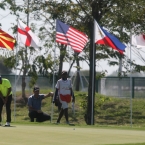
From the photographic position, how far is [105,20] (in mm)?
28000

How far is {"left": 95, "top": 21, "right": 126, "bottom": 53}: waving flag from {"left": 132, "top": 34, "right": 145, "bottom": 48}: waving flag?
2.02 m

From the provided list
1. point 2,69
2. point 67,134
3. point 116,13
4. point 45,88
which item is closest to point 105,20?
point 116,13

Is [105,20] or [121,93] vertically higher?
A: [105,20]

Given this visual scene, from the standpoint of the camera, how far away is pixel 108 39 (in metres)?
23.8

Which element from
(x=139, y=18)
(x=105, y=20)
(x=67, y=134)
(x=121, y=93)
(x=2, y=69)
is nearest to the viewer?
(x=67, y=134)

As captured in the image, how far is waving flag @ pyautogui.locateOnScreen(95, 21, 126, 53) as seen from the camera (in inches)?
923

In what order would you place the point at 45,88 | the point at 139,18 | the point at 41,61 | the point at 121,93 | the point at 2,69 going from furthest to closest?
the point at 2,69 < the point at 45,88 < the point at 121,93 < the point at 41,61 < the point at 139,18

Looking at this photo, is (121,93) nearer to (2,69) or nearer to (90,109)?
(90,109)

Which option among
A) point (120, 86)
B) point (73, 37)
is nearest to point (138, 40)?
point (73, 37)

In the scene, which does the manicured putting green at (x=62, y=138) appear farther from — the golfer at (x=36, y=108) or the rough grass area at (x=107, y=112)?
the rough grass area at (x=107, y=112)

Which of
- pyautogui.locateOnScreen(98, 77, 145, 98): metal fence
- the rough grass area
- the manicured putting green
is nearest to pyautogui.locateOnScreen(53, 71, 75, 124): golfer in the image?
the manicured putting green

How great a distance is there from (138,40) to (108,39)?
238 centimetres

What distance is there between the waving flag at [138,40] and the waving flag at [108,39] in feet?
6.62

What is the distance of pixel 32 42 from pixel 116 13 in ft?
11.5
